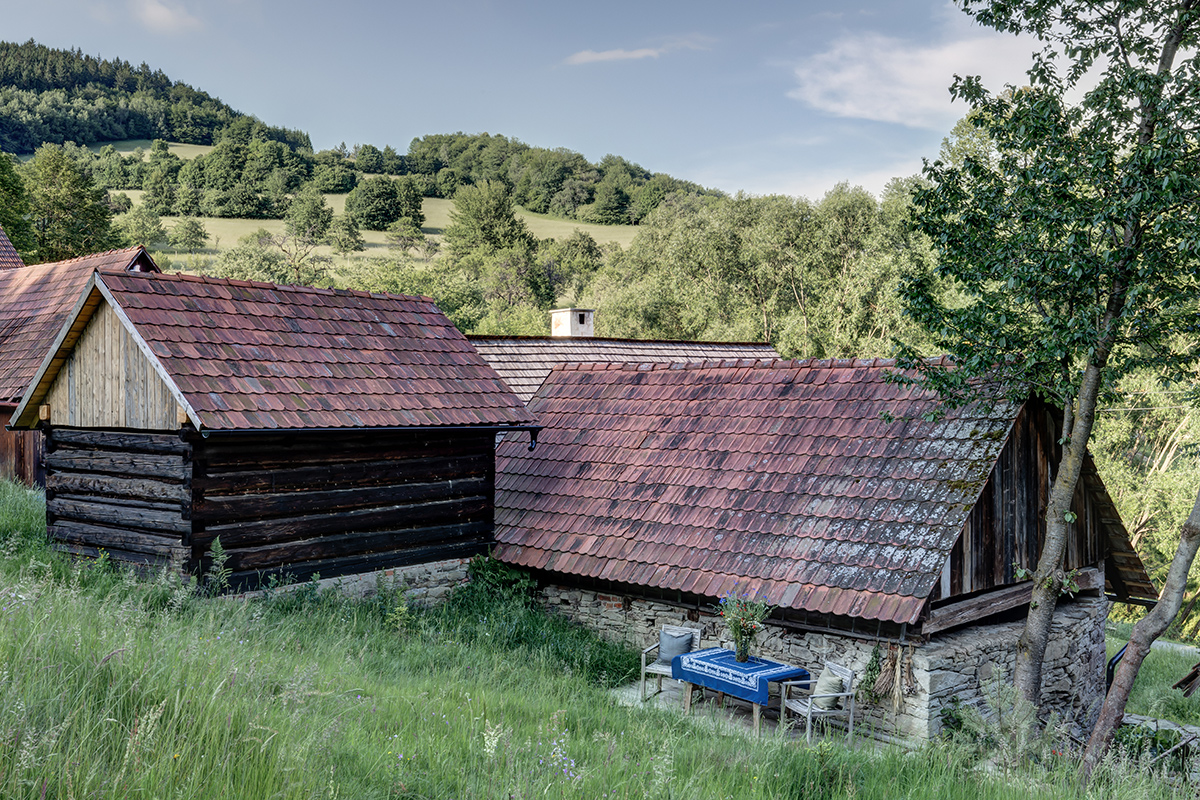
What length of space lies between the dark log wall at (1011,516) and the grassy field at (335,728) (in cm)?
197

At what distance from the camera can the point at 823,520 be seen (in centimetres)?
895

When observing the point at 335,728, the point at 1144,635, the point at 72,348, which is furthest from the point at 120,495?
the point at 1144,635

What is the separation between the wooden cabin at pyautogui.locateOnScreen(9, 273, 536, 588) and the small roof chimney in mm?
12422

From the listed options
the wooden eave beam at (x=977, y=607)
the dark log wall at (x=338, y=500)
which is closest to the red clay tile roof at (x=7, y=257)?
the dark log wall at (x=338, y=500)

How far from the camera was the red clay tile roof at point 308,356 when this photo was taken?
8.59 metres

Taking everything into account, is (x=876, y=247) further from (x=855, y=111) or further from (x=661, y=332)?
(x=855, y=111)

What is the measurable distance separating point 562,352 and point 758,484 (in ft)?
34.4

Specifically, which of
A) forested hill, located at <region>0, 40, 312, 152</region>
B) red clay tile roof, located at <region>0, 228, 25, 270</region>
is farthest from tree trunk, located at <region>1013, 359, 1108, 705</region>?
forested hill, located at <region>0, 40, 312, 152</region>

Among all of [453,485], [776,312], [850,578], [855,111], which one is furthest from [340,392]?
[855,111]

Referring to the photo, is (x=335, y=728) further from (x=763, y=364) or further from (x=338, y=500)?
(x=763, y=364)

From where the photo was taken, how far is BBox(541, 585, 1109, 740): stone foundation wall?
25.6 ft

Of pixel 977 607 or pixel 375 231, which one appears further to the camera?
pixel 375 231

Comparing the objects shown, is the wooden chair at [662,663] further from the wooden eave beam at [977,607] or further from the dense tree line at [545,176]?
the dense tree line at [545,176]

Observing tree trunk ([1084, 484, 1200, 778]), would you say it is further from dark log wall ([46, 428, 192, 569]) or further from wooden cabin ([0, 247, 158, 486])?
wooden cabin ([0, 247, 158, 486])
